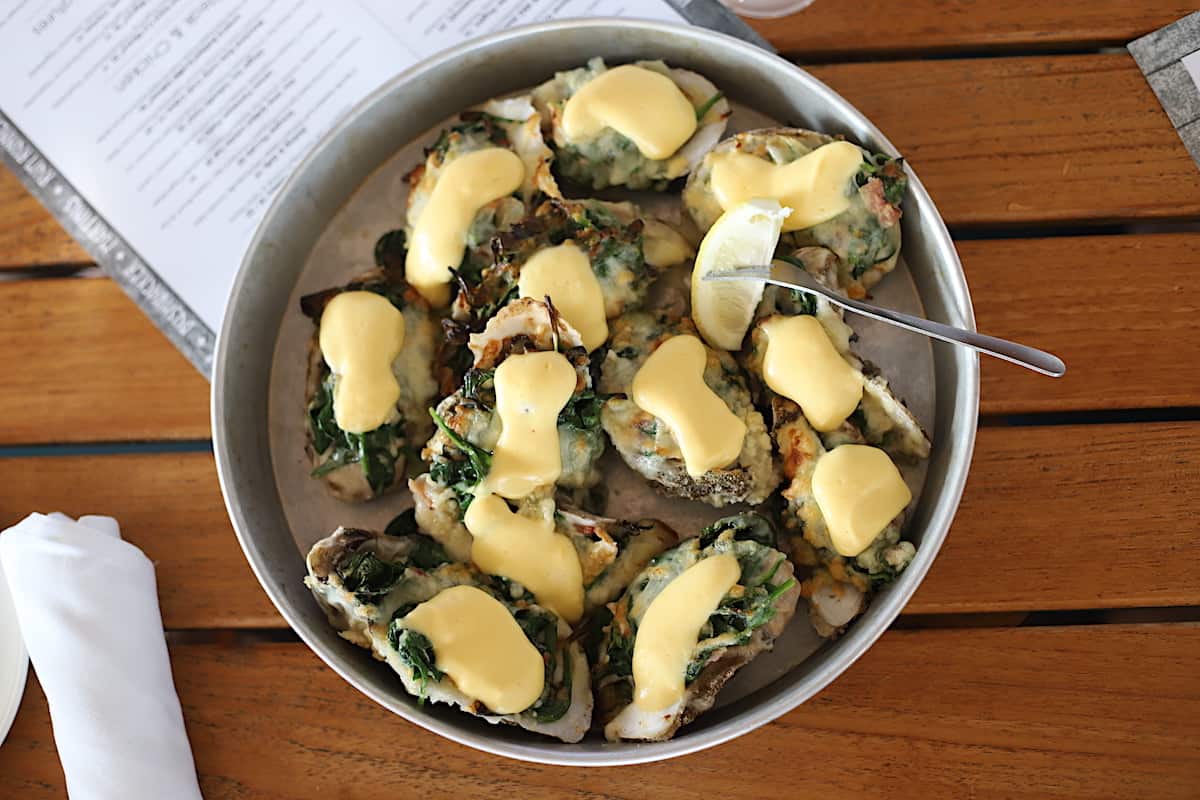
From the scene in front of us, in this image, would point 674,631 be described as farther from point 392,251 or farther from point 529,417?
point 392,251

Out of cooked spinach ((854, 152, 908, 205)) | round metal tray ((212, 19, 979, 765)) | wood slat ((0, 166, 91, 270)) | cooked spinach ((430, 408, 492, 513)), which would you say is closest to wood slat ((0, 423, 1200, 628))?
round metal tray ((212, 19, 979, 765))

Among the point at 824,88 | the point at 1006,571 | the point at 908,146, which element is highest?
the point at 824,88

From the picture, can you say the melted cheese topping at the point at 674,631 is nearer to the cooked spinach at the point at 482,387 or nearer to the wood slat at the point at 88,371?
the cooked spinach at the point at 482,387

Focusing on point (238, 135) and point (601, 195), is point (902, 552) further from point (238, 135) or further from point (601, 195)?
point (238, 135)

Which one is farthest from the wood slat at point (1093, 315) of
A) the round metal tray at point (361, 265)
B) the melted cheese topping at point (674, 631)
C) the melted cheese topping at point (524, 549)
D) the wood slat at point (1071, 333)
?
the melted cheese topping at point (524, 549)

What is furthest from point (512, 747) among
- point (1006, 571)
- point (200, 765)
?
point (1006, 571)

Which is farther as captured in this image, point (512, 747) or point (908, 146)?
point (908, 146)
